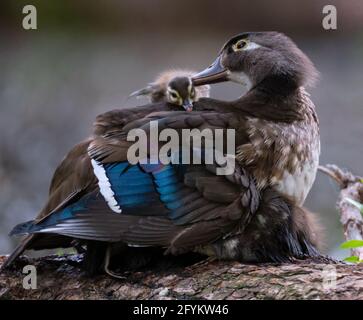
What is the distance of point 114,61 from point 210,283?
4.35m

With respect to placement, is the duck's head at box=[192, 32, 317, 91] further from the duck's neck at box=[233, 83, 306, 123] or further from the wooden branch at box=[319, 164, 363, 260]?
the wooden branch at box=[319, 164, 363, 260]

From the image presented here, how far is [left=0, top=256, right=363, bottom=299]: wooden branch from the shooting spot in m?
2.24

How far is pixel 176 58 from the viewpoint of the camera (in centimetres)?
644

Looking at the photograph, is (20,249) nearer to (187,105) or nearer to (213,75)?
(187,105)

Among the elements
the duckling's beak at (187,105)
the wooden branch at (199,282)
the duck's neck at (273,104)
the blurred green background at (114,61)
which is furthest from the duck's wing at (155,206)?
the blurred green background at (114,61)

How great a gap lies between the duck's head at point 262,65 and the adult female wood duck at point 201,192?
8 centimetres

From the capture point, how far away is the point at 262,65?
9.25 ft

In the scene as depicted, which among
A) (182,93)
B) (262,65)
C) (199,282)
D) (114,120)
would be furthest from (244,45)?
(199,282)

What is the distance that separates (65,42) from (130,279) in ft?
14.0

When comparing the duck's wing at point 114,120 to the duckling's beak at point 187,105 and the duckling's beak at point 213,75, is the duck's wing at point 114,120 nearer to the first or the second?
the duckling's beak at point 187,105

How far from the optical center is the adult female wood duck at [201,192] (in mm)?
2354

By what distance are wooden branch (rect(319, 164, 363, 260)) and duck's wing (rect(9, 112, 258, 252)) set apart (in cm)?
62
